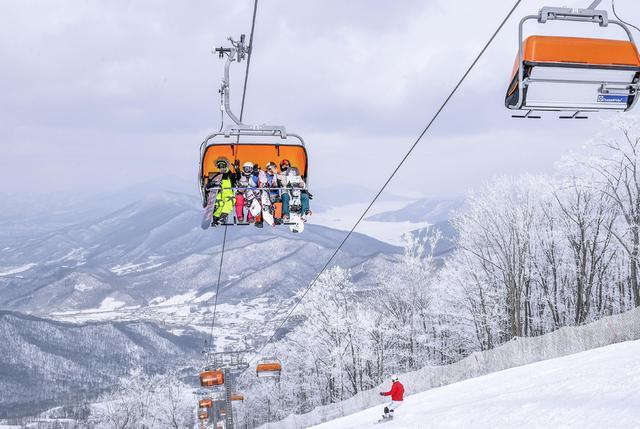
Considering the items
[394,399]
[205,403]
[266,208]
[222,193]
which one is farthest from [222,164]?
[205,403]

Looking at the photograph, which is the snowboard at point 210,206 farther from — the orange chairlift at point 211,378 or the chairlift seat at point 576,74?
the orange chairlift at point 211,378

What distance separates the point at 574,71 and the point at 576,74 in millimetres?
36

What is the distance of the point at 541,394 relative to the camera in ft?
39.3

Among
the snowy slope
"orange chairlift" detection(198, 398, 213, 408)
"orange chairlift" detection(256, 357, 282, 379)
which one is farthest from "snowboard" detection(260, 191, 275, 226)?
"orange chairlift" detection(198, 398, 213, 408)

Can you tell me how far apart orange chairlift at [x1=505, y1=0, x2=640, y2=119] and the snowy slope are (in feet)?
19.4

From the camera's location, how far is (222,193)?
9586 mm

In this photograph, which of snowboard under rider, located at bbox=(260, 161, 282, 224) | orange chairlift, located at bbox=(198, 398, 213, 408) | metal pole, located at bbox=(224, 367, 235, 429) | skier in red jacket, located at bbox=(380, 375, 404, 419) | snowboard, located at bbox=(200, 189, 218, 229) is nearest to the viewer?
snowboard, located at bbox=(200, 189, 218, 229)

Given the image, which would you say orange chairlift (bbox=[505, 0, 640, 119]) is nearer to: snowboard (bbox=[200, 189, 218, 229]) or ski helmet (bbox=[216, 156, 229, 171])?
snowboard (bbox=[200, 189, 218, 229])

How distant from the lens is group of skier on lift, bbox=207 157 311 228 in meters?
9.52

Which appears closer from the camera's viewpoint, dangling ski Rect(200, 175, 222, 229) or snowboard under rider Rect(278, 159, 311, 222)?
dangling ski Rect(200, 175, 222, 229)

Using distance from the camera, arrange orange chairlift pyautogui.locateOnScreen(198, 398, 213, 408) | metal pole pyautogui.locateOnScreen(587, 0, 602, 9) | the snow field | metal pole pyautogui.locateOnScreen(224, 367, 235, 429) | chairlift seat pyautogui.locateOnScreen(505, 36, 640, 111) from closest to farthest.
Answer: metal pole pyautogui.locateOnScreen(587, 0, 602, 9), chairlift seat pyautogui.locateOnScreen(505, 36, 640, 111), the snow field, metal pole pyautogui.locateOnScreen(224, 367, 235, 429), orange chairlift pyautogui.locateOnScreen(198, 398, 213, 408)

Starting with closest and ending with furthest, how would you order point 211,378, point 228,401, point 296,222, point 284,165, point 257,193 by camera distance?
1. point 257,193
2. point 296,222
3. point 284,165
4. point 228,401
5. point 211,378

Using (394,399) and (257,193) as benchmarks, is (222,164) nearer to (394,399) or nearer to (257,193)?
(257,193)

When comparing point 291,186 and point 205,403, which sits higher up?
point 291,186
